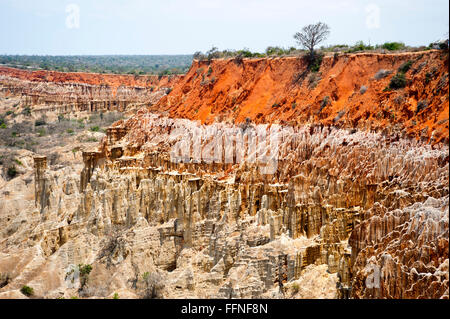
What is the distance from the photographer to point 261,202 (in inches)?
927

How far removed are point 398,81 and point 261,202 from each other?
8516mm

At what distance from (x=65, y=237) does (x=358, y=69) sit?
62.1 feet

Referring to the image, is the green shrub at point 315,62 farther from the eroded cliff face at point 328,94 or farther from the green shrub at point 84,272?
the green shrub at point 84,272

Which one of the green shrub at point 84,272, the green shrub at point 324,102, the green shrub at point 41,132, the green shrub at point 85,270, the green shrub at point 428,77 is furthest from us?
the green shrub at point 41,132

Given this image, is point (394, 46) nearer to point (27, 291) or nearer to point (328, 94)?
point (328, 94)

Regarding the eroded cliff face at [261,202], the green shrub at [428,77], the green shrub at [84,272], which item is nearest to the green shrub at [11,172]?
the eroded cliff face at [261,202]

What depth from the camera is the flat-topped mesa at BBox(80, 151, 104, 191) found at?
34.8 metres

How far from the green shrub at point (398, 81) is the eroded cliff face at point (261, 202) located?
0.53 m

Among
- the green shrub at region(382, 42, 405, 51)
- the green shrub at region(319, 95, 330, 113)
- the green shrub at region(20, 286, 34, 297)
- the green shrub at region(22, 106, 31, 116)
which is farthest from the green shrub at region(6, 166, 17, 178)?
the green shrub at region(22, 106, 31, 116)

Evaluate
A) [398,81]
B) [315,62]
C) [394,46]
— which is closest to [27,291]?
[398,81]

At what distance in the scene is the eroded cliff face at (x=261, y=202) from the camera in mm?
16984

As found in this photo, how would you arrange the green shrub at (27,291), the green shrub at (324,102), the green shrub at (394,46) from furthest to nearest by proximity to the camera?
the green shrub at (394,46), the green shrub at (324,102), the green shrub at (27,291)

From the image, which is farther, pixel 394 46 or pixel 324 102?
pixel 394 46
